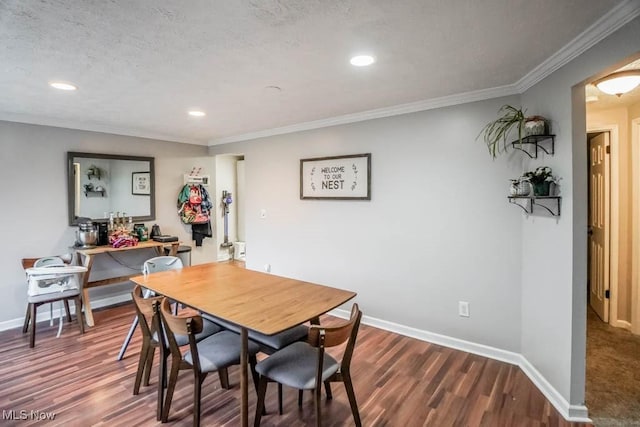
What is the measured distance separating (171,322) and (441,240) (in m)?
2.32

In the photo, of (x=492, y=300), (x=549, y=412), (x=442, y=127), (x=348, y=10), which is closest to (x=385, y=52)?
(x=348, y=10)

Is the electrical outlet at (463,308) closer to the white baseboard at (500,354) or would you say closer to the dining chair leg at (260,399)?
the white baseboard at (500,354)

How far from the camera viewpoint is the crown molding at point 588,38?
1.51 metres

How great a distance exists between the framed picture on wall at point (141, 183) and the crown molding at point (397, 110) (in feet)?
4.87

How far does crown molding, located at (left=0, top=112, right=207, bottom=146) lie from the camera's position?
11.4 ft

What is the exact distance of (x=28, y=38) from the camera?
1783 mm

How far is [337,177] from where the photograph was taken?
12.2 feet

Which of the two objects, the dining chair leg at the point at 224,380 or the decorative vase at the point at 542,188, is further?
the dining chair leg at the point at 224,380

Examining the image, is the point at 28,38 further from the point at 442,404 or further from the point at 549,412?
the point at 549,412

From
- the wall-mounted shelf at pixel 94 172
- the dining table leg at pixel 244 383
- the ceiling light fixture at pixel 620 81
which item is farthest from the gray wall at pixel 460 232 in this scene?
the wall-mounted shelf at pixel 94 172

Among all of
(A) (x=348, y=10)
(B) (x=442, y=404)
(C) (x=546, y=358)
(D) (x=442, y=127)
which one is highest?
(A) (x=348, y=10)

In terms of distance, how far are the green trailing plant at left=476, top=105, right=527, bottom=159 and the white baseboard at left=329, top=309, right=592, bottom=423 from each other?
Result: 165 cm

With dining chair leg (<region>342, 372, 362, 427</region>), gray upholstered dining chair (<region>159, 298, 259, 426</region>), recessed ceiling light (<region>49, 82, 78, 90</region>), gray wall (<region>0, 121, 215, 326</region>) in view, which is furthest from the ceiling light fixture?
gray wall (<region>0, 121, 215, 326</region>)

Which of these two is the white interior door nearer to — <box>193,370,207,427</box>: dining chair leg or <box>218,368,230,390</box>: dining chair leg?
<box>218,368,230,390</box>: dining chair leg
